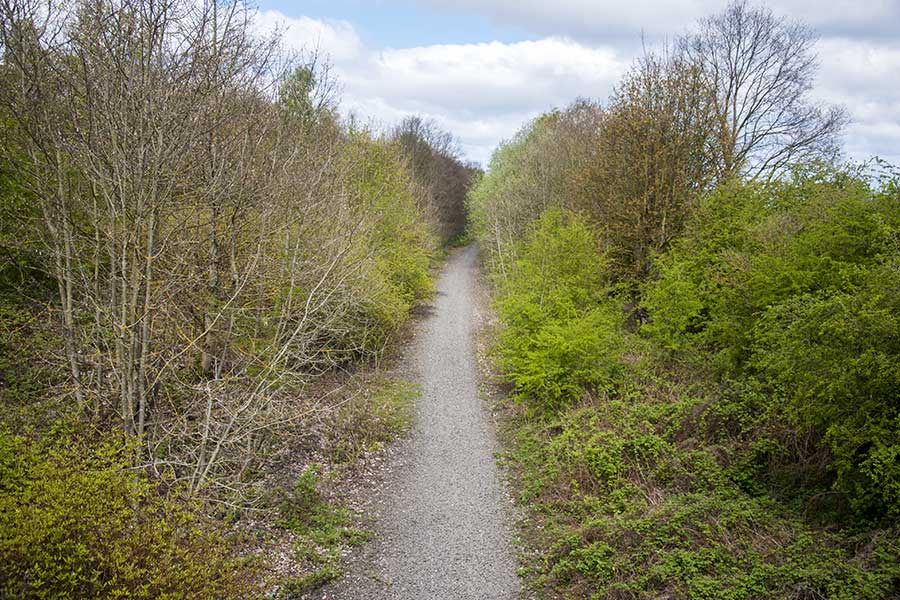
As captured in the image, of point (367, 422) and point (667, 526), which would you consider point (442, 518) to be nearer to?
point (367, 422)

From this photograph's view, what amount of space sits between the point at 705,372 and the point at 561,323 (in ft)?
11.7

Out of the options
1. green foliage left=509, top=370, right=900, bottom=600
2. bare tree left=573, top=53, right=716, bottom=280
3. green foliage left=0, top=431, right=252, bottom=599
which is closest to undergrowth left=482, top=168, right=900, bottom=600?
green foliage left=509, top=370, right=900, bottom=600

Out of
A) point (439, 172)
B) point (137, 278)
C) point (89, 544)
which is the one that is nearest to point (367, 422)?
point (137, 278)

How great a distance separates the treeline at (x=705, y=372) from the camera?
6.94 meters

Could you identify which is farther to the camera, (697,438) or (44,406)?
(697,438)

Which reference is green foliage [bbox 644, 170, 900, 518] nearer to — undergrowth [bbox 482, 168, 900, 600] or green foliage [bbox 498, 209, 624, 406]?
undergrowth [bbox 482, 168, 900, 600]

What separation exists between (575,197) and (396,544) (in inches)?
659

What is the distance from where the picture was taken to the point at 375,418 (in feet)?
43.9

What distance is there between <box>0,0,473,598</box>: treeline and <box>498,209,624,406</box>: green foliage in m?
5.23

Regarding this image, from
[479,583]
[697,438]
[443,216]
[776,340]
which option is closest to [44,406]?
[479,583]

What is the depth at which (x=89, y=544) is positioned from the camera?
197 inches

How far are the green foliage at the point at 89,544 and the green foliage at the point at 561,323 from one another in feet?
29.4

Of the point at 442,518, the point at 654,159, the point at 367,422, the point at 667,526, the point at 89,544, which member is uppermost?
the point at 654,159

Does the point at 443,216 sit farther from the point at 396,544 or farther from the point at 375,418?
the point at 396,544
